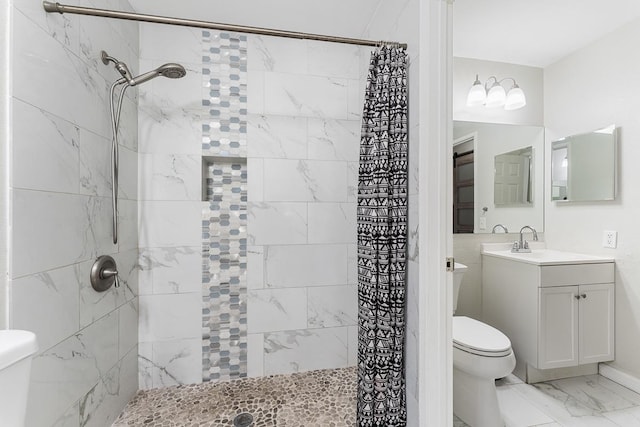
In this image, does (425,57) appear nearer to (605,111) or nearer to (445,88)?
(445,88)

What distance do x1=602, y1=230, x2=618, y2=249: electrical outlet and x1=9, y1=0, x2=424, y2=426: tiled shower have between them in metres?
1.83

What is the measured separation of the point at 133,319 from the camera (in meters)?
1.67

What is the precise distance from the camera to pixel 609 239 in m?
2.14

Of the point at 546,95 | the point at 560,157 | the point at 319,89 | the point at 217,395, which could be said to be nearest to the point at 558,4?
the point at 546,95

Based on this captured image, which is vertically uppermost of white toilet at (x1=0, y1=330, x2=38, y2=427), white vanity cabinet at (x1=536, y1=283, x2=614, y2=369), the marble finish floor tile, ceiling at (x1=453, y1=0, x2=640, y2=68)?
ceiling at (x1=453, y1=0, x2=640, y2=68)

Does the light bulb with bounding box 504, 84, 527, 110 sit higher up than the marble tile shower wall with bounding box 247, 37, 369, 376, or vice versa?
the light bulb with bounding box 504, 84, 527, 110

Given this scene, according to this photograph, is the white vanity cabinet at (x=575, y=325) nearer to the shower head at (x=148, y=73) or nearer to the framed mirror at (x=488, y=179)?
the framed mirror at (x=488, y=179)

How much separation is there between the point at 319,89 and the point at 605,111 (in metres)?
2.10

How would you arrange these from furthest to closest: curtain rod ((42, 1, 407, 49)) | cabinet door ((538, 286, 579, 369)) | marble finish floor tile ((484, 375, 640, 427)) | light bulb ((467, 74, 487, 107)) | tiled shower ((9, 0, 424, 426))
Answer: light bulb ((467, 74, 487, 107)) → cabinet door ((538, 286, 579, 369)) → marble finish floor tile ((484, 375, 640, 427)) → tiled shower ((9, 0, 424, 426)) → curtain rod ((42, 1, 407, 49))

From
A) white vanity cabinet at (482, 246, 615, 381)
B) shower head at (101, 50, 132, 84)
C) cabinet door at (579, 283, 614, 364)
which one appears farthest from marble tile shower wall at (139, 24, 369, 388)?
cabinet door at (579, 283, 614, 364)

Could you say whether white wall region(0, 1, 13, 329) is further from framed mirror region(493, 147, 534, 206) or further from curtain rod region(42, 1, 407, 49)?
framed mirror region(493, 147, 534, 206)

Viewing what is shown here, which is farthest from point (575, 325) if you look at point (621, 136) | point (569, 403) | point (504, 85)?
point (504, 85)

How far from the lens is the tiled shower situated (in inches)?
57.2

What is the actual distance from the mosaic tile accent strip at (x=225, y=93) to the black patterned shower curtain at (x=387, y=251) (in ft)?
2.93
